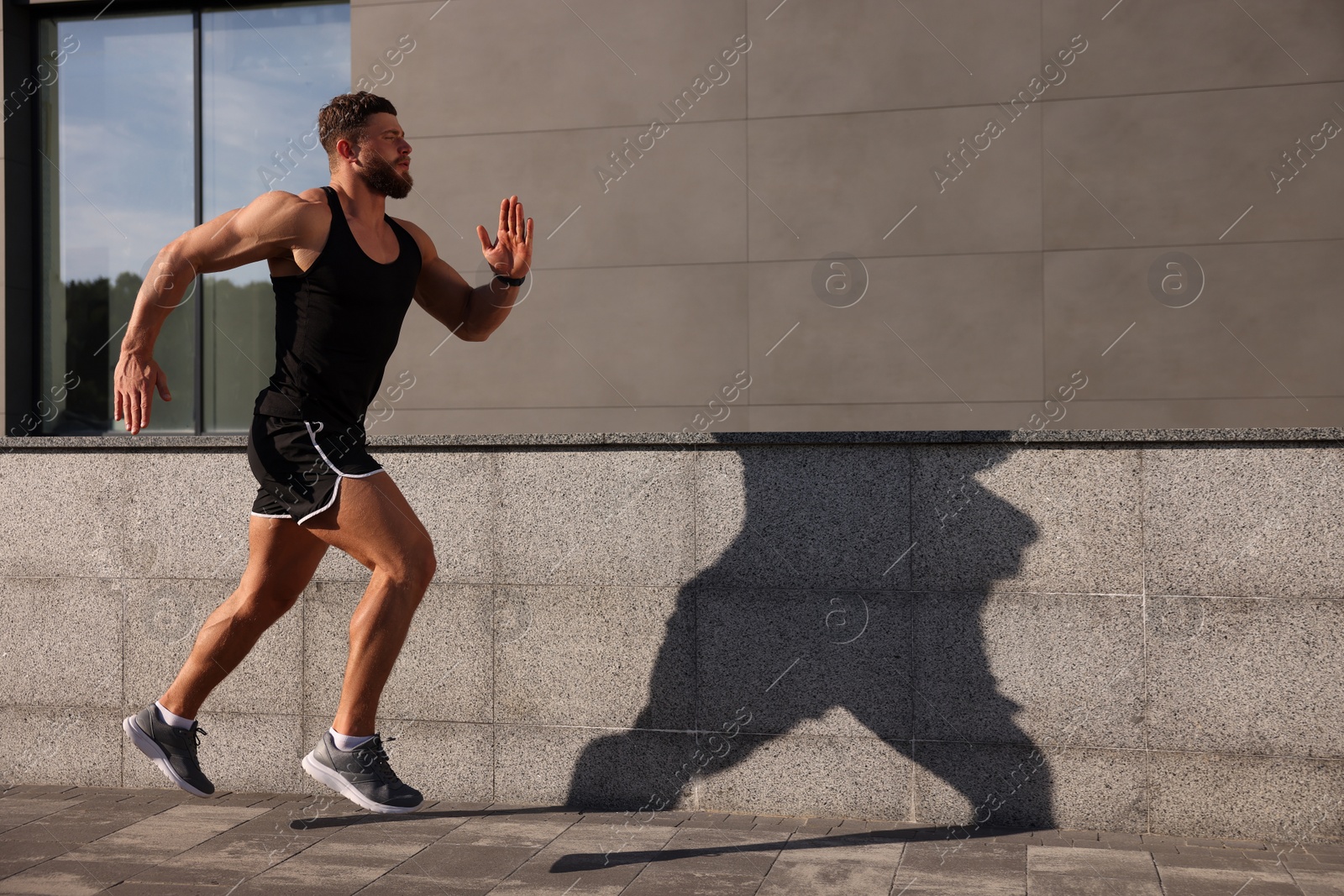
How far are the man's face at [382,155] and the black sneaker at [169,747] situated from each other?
6.93ft

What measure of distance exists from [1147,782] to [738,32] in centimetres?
540

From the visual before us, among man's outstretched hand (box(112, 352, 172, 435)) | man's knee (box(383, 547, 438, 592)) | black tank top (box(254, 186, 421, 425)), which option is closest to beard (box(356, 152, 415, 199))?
black tank top (box(254, 186, 421, 425))

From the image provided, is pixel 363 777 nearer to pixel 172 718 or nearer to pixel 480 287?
pixel 172 718

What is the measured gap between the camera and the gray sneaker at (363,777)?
13.8 ft

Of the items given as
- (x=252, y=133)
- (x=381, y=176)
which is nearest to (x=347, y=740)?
(x=381, y=176)

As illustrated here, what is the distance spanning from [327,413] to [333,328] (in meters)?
0.31

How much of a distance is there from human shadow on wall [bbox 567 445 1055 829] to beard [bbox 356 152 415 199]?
1.94 meters

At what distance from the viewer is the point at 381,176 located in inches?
178

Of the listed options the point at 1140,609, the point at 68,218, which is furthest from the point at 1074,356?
the point at 68,218

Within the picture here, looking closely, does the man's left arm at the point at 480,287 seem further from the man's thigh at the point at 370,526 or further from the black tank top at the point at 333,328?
the man's thigh at the point at 370,526

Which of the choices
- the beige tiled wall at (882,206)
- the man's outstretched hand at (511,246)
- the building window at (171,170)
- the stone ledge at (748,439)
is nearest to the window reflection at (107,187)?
the building window at (171,170)

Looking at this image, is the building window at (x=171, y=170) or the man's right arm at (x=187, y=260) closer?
the man's right arm at (x=187, y=260)

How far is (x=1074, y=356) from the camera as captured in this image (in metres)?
7.80

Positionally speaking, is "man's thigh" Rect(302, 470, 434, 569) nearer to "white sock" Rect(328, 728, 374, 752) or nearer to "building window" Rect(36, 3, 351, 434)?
"white sock" Rect(328, 728, 374, 752)
